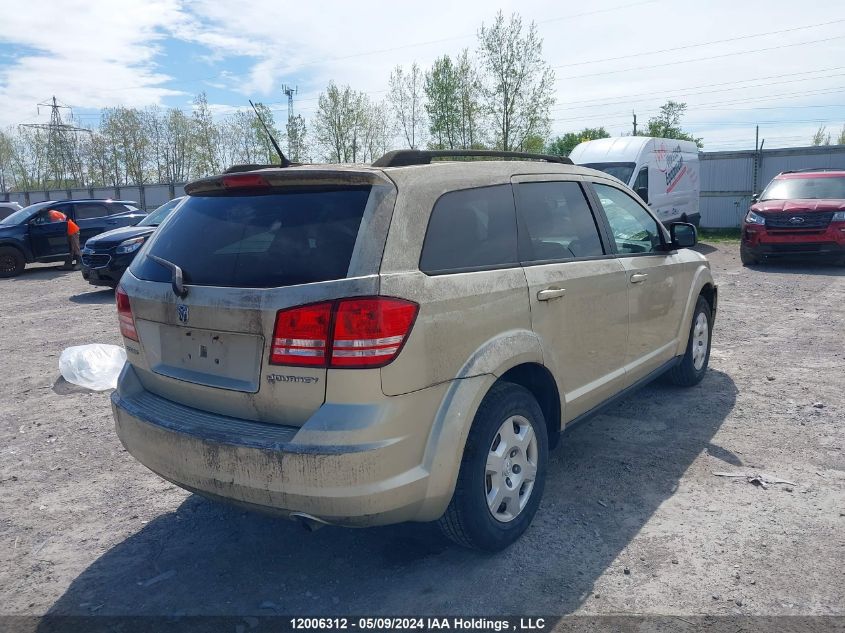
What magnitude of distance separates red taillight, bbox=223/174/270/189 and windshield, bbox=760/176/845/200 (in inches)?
531

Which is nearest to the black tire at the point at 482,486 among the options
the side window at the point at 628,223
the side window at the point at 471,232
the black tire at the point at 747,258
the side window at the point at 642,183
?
the side window at the point at 471,232

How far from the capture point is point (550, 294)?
3.42m

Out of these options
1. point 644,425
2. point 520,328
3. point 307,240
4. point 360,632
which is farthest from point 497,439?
point 644,425

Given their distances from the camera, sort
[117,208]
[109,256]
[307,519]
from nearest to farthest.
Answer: [307,519] → [109,256] → [117,208]

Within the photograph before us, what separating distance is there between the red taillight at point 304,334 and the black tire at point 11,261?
16332 millimetres

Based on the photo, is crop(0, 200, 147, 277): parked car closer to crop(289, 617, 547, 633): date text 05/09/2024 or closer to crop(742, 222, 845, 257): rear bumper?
crop(742, 222, 845, 257): rear bumper

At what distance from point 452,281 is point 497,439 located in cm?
80

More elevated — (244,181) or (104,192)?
(244,181)

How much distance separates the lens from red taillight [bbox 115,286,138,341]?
3227 millimetres

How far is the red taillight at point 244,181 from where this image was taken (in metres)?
2.89

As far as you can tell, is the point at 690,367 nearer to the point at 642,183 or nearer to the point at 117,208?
the point at 642,183

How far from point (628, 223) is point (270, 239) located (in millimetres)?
2830

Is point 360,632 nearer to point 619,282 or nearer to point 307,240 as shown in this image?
point 307,240

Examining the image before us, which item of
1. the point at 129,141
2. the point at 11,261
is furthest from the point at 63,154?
the point at 11,261
